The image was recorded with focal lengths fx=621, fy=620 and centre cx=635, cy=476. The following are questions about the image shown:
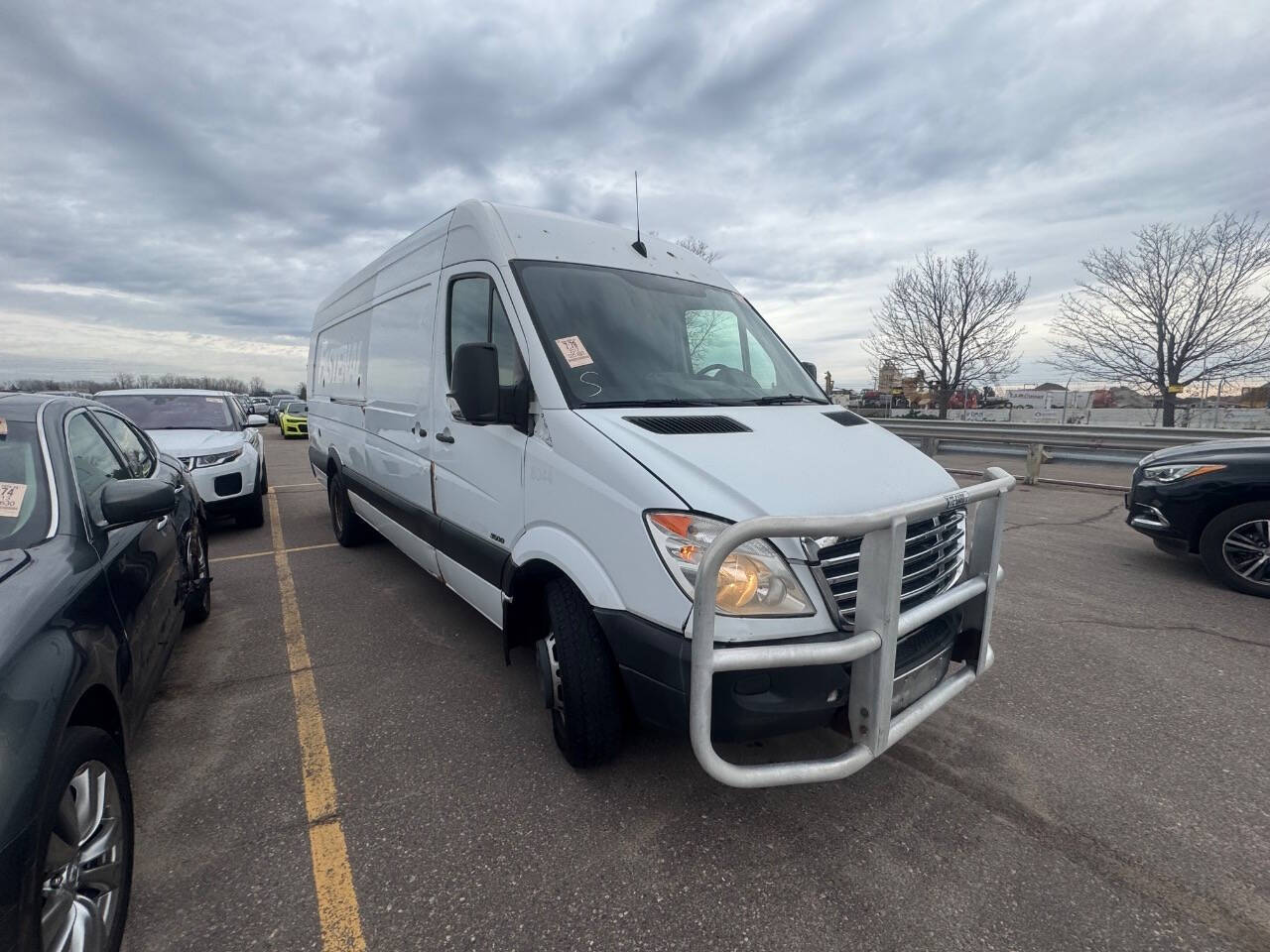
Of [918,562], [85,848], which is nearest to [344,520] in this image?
[85,848]

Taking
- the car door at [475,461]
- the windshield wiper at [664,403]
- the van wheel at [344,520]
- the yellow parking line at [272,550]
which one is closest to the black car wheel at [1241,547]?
the windshield wiper at [664,403]

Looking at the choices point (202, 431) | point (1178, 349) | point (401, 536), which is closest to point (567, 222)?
point (401, 536)

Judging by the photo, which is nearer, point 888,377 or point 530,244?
point 530,244

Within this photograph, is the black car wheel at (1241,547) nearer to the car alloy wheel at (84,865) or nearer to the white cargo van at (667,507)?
the white cargo van at (667,507)

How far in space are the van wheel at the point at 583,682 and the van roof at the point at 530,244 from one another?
171 centimetres

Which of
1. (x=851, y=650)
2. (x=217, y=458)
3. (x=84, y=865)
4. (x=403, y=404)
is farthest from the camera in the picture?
(x=217, y=458)

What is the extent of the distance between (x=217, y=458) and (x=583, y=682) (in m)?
6.00

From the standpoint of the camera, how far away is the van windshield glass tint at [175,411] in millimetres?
7031

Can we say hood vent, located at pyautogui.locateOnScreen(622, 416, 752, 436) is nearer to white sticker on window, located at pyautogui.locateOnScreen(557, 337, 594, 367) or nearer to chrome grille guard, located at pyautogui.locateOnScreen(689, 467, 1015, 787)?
white sticker on window, located at pyautogui.locateOnScreen(557, 337, 594, 367)

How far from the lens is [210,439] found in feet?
22.2

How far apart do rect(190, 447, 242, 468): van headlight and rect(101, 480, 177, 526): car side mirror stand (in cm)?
475

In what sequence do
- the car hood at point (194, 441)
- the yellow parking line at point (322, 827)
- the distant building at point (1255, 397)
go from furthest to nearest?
the distant building at point (1255, 397), the car hood at point (194, 441), the yellow parking line at point (322, 827)

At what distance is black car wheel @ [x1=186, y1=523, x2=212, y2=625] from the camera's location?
3.75 meters

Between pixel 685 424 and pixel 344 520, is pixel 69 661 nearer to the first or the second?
pixel 685 424
